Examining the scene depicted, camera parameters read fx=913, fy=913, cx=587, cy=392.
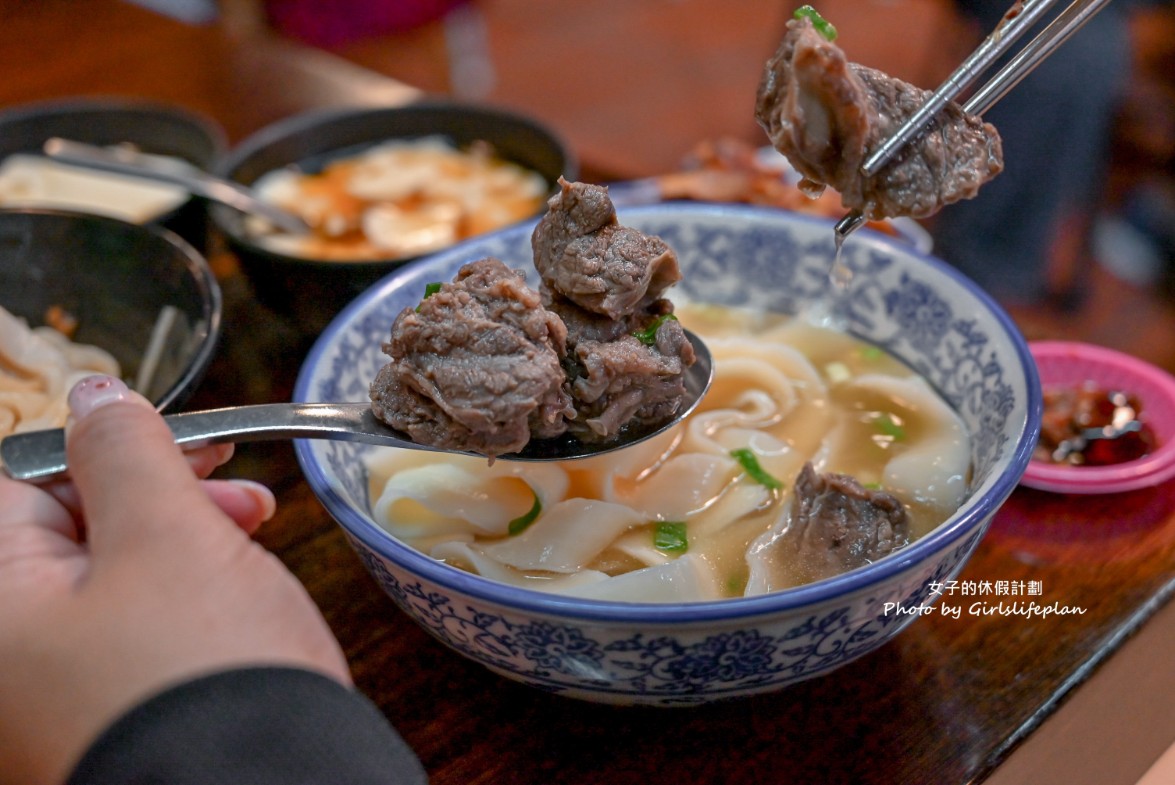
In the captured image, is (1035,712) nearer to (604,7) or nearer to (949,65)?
(949,65)

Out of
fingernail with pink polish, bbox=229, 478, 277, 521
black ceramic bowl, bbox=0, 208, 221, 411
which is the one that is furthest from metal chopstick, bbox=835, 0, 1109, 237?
black ceramic bowl, bbox=0, 208, 221, 411

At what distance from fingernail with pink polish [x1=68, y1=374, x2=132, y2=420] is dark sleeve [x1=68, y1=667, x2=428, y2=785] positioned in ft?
1.37

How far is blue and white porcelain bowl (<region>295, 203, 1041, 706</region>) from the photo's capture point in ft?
3.56

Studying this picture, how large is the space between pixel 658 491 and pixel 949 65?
4.14 metres

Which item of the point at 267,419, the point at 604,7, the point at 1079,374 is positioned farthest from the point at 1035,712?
the point at 604,7

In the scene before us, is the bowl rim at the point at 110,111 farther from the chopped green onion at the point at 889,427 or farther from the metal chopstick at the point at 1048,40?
the metal chopstick at the point at 1048,40

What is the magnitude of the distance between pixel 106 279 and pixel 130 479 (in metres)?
1.19

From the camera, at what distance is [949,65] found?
4828mm

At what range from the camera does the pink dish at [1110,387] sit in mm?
1705

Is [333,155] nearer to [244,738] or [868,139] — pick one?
[868,139]

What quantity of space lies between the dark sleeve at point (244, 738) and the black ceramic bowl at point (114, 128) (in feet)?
7.49

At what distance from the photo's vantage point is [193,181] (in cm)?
238

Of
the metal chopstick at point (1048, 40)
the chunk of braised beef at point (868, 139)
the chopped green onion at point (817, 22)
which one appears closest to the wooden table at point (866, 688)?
the chunk of braised beef at point (868, 139)

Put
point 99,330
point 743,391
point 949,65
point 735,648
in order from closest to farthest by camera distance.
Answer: point 735,648
point 743,391
point 99,330
point 949,65
